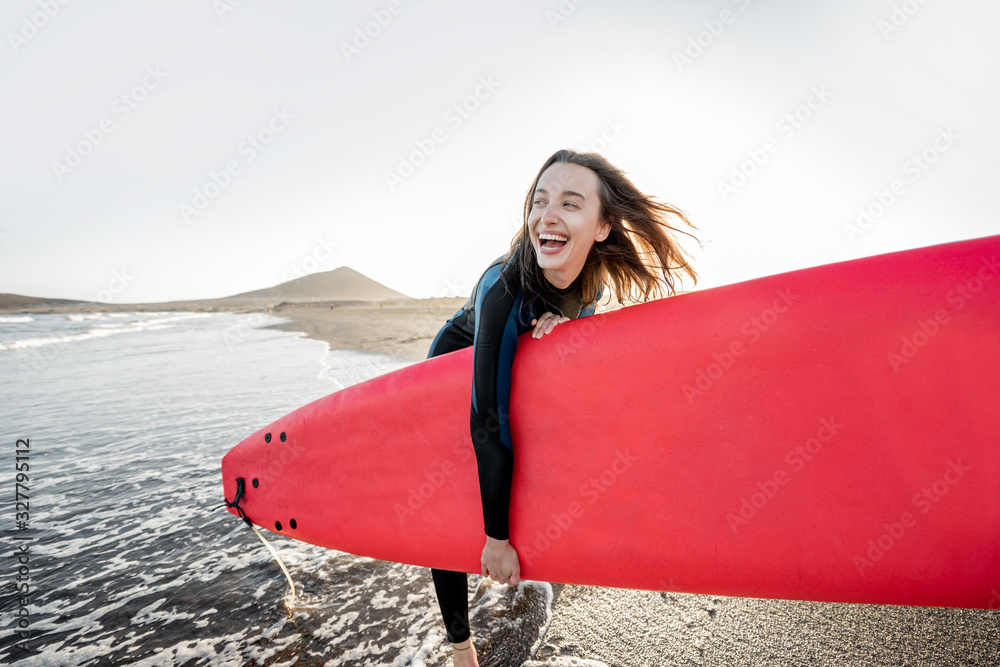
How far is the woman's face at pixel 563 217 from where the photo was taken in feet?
4.92

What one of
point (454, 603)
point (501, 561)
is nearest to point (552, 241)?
point (501, 561)

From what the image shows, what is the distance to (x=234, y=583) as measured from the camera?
2178 millimetres

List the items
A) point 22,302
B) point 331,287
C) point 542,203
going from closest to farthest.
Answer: point 542,203 < point 22,302 < point 331,287

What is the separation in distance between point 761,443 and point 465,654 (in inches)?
49.5

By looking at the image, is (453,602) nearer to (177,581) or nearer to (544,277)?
(544,277)

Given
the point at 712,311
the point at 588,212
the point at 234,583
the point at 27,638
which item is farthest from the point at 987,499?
→ the point at 27,638

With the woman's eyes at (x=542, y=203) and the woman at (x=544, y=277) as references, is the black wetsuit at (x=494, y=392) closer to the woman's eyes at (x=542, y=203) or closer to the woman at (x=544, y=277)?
the woman at (x=544, y=277)

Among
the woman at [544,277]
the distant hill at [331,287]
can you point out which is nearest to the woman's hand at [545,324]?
the woman at [544,277]

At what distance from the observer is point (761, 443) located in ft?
4.33

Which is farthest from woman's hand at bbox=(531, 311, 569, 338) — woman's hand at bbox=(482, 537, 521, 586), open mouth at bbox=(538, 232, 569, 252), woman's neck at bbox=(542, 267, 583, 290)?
woman's hand at bbox=(482, 537, 521, 586)

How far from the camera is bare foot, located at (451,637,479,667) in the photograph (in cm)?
156

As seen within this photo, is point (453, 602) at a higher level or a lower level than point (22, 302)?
lower

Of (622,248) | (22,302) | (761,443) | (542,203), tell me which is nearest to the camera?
(761,443)

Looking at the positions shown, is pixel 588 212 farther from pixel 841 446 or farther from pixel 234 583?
pixel 234 583
